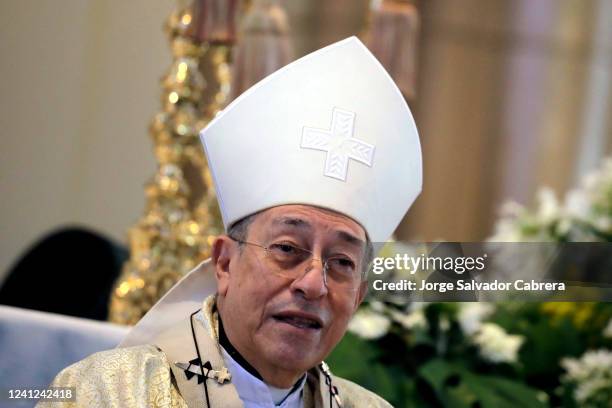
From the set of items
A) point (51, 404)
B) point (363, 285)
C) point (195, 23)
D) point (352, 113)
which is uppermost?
point (195, 23)

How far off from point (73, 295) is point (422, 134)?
365 centimetres

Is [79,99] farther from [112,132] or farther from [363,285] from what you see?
[363,285]

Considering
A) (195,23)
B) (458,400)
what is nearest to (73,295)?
(195,23)

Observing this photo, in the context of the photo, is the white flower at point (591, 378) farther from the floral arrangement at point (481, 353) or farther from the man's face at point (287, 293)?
the man's face at point (287, 293)

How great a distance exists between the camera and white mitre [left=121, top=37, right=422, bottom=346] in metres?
2.07

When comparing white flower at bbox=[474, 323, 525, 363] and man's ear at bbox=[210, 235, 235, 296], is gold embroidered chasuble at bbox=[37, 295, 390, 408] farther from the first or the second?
white flower at bbox=[474, 323, 525, 363]

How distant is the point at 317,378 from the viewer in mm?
2221

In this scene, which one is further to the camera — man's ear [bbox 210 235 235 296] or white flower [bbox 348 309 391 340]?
white flower [bbox 348 309 391 340]

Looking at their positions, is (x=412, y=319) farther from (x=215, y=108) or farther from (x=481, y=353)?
(x=215, y=108)

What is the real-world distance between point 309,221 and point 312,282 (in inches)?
4.5

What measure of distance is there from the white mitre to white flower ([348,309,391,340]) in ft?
4.50

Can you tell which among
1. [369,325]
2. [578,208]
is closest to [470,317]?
[369,325]

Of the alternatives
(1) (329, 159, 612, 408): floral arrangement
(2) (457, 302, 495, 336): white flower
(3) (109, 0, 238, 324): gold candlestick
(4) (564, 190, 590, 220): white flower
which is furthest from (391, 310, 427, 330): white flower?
(4) (564, 190, 590, 220): white flower

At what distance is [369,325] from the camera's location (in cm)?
351
